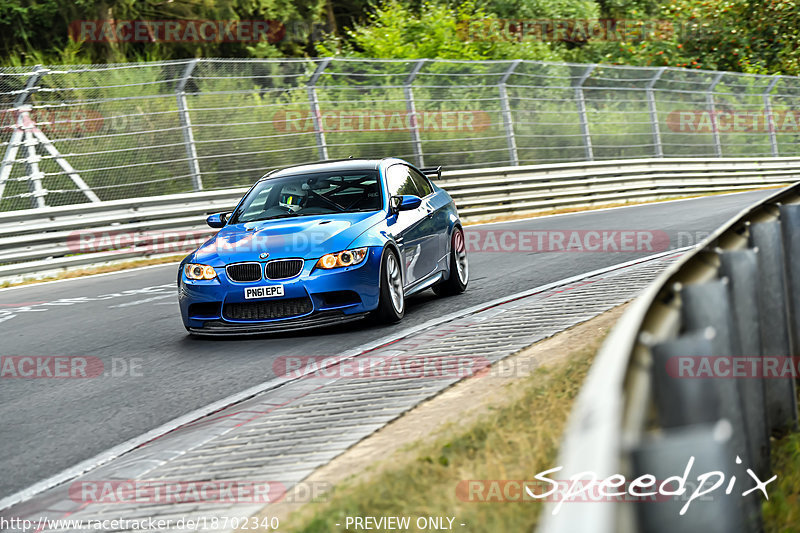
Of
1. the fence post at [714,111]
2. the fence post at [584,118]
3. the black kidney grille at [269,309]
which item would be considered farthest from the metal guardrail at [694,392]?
the fence post at [714,111]

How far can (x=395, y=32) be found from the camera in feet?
96.9

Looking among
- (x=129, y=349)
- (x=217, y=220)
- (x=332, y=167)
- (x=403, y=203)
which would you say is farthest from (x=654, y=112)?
(x=129, y=349)

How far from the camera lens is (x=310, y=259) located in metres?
8.78

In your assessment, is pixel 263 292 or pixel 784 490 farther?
pixel 263 292

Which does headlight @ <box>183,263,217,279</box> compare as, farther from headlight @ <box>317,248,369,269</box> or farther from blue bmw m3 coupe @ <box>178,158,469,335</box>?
headlight @ <box>317,248,369,269</box>

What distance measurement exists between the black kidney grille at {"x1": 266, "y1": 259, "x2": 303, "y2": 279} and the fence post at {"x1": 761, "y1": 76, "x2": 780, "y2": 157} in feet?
82.8

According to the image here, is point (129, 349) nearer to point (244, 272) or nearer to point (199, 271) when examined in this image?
point (199, 271)

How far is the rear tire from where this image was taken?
10.9m

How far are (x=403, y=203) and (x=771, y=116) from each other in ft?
80.1

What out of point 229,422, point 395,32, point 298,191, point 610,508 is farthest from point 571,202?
point 610,508

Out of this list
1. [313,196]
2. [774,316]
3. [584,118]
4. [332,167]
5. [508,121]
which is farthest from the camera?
[584,118]

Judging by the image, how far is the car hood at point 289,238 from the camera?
8852 millimetres

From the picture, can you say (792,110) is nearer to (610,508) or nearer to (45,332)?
(45,332)

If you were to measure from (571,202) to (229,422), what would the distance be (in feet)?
58.5
